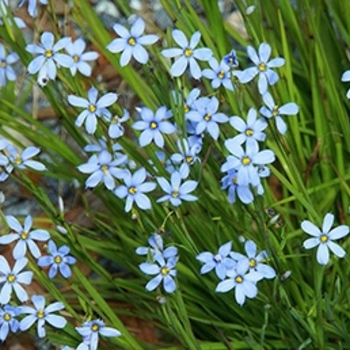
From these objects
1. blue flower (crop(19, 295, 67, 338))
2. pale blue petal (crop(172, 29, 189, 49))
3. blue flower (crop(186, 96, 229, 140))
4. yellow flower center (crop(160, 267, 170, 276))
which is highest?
pale blue petal (crop(172, 29, 189, 49))

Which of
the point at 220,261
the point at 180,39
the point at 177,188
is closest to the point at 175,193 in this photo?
the point at 177,188

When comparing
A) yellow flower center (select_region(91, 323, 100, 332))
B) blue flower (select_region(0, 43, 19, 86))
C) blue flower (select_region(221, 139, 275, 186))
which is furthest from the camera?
blue flower (select_region(0, 43, 19, 86))

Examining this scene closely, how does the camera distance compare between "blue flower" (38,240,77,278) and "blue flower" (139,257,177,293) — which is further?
"blue flower" (38,240,77,278)

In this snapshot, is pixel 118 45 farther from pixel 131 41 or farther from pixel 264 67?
pixel 264 67

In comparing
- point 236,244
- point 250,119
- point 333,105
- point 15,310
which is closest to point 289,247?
point 236,244

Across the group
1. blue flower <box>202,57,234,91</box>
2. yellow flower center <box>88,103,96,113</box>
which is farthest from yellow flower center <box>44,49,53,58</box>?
blue flower <box>202,57,234,91</box>

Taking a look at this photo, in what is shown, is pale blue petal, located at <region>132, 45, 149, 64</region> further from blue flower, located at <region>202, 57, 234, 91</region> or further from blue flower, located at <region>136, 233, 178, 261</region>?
blue flower, located at <region>136, 233, 178, 261</region>
